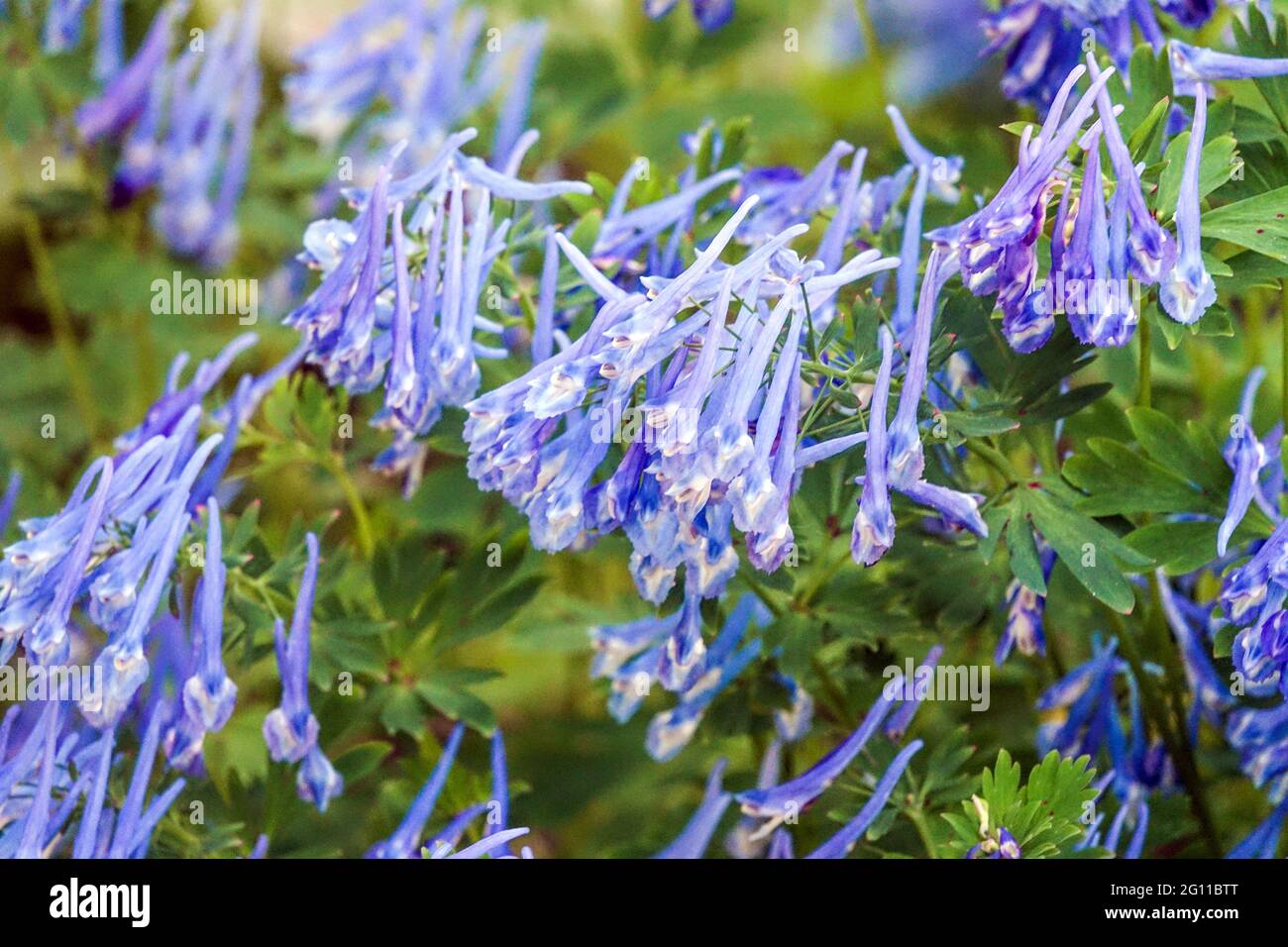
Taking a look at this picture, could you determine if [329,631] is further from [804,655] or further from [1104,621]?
[1104,621]

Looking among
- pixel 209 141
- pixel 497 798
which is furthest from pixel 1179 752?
pixel 209 141

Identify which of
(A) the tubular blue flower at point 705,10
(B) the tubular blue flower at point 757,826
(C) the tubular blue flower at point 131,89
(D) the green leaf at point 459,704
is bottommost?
(B) the tubular blue flower at point 757,826

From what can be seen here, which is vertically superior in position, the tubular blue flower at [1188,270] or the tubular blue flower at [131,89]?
the tubular blue flower at [131,89]

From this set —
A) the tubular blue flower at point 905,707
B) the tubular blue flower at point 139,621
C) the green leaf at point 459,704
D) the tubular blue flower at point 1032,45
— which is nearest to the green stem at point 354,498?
the green leaf at point 459,704

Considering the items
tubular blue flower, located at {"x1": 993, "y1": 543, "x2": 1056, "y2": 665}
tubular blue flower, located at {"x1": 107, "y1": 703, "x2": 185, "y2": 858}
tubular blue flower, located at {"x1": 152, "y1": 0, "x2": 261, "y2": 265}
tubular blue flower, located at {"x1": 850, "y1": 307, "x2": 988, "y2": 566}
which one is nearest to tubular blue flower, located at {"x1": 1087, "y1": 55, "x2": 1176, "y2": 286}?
tubular blue flower, located at {"x1": 850, "y1": 307, "x2": 988, "y2": 566}

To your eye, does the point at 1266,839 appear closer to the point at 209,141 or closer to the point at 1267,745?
the point at 1267,745

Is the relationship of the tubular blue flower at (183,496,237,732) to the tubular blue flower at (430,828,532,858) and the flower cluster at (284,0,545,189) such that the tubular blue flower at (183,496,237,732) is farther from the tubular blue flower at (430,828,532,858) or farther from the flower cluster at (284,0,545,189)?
the flower cluster at (284,0,545,189)

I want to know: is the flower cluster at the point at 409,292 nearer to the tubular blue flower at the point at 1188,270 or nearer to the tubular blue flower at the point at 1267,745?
the tubular blue flower at the point at 1188,270

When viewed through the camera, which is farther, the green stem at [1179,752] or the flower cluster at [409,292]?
the green stem at [1179,752]
